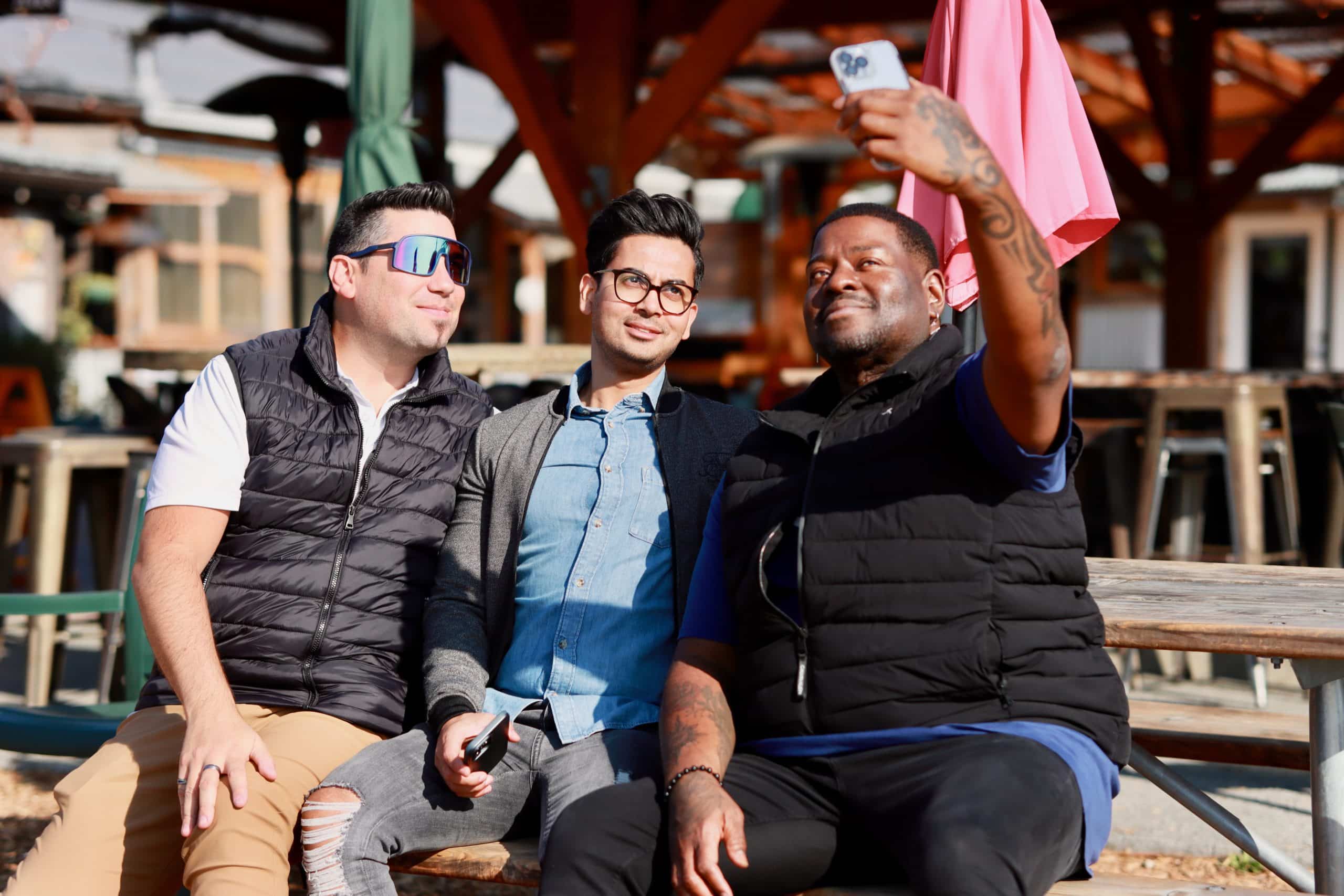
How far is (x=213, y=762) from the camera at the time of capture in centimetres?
218

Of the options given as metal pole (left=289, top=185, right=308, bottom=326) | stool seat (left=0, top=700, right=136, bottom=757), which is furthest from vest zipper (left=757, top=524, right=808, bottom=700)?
metal pole (left=289, top=185, right=308, bottom=326)

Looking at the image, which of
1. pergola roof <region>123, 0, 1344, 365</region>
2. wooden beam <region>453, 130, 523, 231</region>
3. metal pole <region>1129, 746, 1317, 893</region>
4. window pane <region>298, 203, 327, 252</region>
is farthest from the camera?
window pane <region>298, 203, 327, 252</region>

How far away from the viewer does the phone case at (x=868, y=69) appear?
1698 mm

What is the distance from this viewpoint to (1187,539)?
18.0ft

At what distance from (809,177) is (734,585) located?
12.9 meters

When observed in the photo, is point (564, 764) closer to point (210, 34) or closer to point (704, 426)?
point (704, 426)

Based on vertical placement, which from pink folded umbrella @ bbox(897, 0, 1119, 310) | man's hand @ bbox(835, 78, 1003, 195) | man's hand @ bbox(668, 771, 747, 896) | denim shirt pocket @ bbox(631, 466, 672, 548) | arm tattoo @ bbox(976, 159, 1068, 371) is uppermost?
pink folded umbrella @ bbox(897, 0, 1119, 310)

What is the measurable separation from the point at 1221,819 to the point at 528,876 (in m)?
1.28

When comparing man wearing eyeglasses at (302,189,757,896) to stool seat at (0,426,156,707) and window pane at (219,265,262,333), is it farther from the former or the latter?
window pane at (219,265,262,333)

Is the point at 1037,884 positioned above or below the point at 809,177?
below

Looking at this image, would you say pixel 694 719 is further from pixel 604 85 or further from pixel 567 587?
pixel 604 85

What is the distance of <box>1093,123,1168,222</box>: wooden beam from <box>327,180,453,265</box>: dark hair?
27.3 feet

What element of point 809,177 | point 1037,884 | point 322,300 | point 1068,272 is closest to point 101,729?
point 322,300

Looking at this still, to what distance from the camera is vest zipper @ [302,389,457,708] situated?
2469 millimetres
